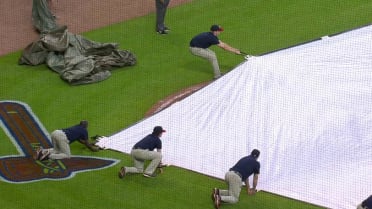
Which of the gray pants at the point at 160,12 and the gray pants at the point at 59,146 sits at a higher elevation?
the gray pants at the point at 160,12

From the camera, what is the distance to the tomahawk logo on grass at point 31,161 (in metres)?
16.6

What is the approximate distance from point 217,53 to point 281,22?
336 centimetres

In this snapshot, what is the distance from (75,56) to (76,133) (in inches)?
203

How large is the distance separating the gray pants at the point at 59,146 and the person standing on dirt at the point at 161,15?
846 centimetres

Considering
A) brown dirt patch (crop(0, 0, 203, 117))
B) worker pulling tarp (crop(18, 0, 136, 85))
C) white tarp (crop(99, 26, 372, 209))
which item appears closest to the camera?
white tarp (crop(99, 26, 372, 209))

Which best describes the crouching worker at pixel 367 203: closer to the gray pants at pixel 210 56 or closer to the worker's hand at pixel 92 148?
the worker's hand at pixel 92 148

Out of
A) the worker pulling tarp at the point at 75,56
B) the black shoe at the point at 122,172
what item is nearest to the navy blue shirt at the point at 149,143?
the black shoe at the point at 122,172

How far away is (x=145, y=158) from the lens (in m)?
Answer: 16.3

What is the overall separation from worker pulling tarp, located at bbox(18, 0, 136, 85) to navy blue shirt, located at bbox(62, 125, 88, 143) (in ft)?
13.9

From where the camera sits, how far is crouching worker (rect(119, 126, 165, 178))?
16250 mm

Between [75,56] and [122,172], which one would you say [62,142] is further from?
[75,56]

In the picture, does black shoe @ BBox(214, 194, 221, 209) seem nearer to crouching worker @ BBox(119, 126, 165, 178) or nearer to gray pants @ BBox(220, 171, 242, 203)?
gray pants @ BBox(220, 171, 242, 203)

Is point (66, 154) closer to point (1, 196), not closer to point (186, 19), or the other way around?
point (1, 196)

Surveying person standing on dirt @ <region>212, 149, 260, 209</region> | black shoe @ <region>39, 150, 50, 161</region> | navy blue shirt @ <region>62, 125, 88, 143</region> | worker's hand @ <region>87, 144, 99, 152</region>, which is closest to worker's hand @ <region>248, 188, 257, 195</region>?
person standing on dirt @ <region>212, 149, 260, 209</region>
